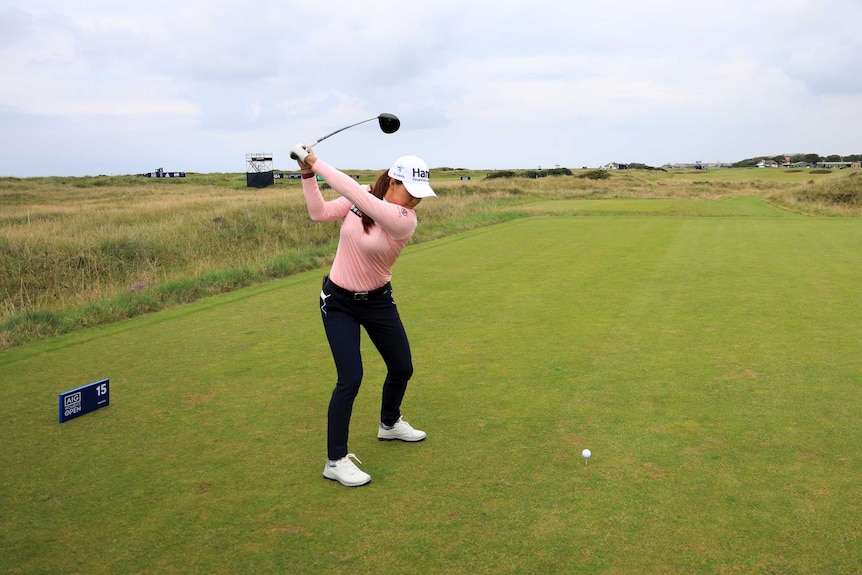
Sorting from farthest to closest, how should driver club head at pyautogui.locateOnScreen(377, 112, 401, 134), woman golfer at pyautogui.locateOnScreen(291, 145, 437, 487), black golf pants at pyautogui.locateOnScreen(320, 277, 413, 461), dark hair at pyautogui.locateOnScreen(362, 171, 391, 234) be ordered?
driver club head at pyautogui.locateOnScreen(377, 112, 401, 134), black golf pants at pyautogui.locateOnScreen(320, 277, 413, 461), dark hair at pyautogui.locateOnScreen(362, 171, 391, 234), woman golfer at pyautogui.locateOnScreen(291, 145, 437, 487)

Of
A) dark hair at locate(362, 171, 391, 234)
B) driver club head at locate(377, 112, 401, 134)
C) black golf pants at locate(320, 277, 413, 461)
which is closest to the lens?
dark hair at locate(362, 171, 391, 234)

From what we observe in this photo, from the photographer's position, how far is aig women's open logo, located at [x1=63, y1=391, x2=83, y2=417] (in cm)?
505

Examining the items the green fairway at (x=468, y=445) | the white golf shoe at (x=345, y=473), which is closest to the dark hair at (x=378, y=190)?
the white golf shoe at (x=345, y=473)

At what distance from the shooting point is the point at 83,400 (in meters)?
5.21

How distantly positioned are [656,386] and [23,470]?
469 centimetres

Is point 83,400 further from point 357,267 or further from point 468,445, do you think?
point 468,445


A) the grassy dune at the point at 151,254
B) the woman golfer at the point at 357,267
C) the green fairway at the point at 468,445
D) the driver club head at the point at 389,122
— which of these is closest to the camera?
the green fairway at the point at 468,445

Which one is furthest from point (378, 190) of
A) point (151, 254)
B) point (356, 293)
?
point (151, 254)

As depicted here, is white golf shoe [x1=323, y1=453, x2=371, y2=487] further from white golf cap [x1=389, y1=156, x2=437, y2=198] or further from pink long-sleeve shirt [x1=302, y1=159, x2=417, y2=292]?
white golf cap [x1=389, y1=156, x2=437, y2=198]

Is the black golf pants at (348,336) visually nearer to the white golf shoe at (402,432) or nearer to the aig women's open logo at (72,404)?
the white golf shoe at (402,432)

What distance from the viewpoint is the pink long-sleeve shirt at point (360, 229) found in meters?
3.84

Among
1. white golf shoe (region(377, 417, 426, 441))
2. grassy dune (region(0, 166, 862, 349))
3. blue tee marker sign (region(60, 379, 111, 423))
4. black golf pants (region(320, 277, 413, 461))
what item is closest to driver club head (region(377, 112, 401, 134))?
black golf pants (region(320, 277, 413, 461))

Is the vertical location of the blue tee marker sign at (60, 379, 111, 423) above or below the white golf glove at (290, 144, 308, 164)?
below

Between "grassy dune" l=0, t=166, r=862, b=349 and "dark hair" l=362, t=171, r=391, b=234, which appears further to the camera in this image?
"grassy dune" l=0, t=166, r=862, b=349
